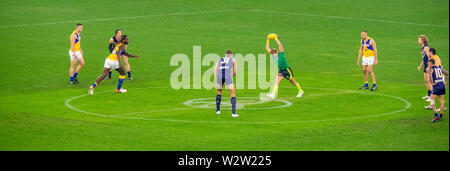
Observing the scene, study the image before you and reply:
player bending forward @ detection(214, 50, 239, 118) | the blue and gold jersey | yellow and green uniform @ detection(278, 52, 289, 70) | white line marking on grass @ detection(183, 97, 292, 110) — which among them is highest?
the blue and gold jersey

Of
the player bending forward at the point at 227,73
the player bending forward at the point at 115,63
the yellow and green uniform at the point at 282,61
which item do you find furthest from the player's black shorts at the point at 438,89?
the player bending forward at the point at 115,63

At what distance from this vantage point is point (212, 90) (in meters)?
31.4

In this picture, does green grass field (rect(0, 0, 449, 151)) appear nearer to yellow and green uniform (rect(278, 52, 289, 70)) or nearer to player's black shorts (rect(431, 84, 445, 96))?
player's black shorts (rect(431, 84, 445, 96))

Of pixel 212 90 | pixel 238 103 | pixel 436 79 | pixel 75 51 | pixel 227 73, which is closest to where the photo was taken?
pixel 436 79

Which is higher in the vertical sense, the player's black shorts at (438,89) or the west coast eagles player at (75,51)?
the west coast eagles player at (75,51)

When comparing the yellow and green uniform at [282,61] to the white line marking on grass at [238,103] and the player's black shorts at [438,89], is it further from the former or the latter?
the player's black shorts at [438,89]

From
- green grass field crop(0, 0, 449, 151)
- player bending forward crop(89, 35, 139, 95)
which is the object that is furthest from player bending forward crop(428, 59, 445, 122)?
player bending forward crop(89, 35, 139, 95)

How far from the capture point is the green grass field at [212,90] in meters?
21.9

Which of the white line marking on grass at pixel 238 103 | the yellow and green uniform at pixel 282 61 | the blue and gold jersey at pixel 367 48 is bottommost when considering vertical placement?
the white line marking on grass at pixel 238 103

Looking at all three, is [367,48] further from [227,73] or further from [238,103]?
[227,73]

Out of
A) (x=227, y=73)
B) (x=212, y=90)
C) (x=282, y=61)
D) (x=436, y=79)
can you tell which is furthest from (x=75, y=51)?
(x=436, y=79)

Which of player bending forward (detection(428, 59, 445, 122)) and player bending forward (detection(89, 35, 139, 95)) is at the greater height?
player bending forward (detection(89, 35, 139, 95))

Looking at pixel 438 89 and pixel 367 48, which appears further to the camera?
pixel 367 48

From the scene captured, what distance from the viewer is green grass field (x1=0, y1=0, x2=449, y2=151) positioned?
21.9m
